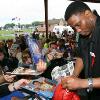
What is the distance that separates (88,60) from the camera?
109 inches

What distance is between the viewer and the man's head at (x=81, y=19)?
101 inches

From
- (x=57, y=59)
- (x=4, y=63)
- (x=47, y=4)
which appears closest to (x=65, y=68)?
(x=57, y=59)

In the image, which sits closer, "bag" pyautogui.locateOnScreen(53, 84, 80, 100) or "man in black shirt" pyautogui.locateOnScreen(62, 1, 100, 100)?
"man in black shirt" pyautogui.locateOnScreen(62, 1, 100, 100)

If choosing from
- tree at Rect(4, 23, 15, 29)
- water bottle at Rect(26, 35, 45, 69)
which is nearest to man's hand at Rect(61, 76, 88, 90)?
water bottle at Rect(26, 35, 45, 69)

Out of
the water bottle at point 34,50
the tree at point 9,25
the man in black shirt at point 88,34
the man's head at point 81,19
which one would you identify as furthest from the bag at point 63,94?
the tree at point 9,25

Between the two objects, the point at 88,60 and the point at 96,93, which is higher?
the point at 88,60

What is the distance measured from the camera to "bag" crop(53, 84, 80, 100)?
2.63 meters

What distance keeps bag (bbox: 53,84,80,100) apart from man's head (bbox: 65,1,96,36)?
536 mm

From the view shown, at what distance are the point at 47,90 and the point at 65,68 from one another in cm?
54

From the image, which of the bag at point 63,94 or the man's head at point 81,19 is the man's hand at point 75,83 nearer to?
the bag at point 63,94

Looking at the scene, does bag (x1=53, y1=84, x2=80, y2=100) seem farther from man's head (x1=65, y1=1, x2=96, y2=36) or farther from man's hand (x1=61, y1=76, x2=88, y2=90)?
man's head (x1=65, y1=1, x2=96, y2=36)

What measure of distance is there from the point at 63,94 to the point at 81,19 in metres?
0.67

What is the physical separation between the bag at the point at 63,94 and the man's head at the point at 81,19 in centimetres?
54

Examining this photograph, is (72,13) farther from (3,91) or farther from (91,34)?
(3,91)
